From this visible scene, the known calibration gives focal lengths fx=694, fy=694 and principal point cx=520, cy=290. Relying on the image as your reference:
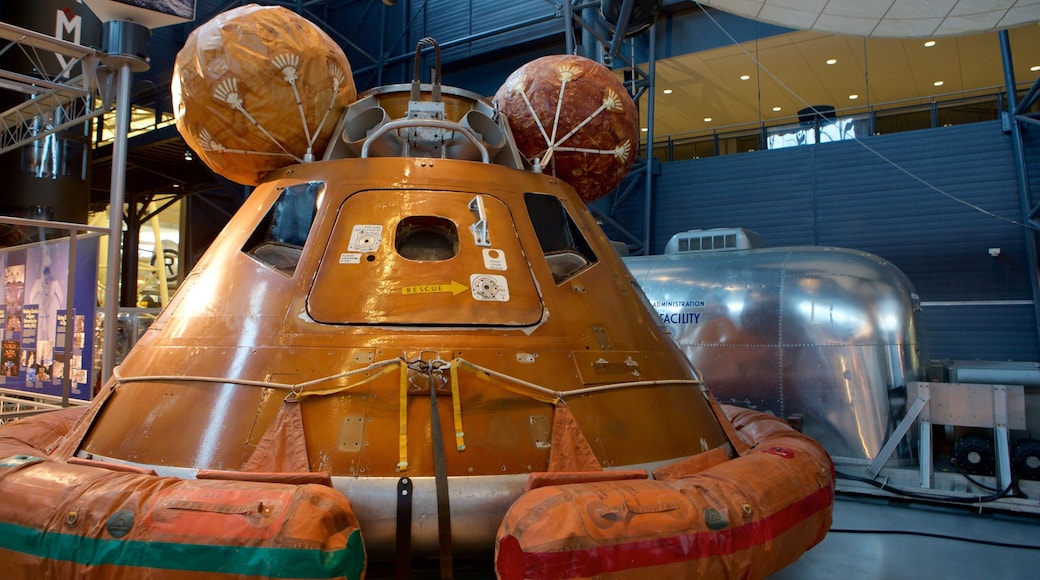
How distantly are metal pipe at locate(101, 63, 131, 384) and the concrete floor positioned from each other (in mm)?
4878

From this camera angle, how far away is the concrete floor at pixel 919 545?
3881 millimetres

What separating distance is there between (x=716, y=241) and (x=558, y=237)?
14.8 feet

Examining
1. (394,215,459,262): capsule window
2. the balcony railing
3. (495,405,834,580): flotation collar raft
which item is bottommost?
(495,405,834,580): flotation collar raft

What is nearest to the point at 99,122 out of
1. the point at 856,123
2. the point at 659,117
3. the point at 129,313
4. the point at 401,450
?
the point at 129,313

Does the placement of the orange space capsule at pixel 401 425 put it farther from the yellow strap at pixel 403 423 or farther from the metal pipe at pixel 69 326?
the metal pipe at pixel 69 326

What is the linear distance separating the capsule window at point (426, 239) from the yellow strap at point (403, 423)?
2.32 feet

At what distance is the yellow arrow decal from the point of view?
8.44 ft

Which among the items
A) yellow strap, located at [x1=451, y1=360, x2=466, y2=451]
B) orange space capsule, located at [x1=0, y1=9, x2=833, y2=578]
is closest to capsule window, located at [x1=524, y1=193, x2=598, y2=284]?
orange space capsule, located at [x1=0, y1=9, x2=833, y2=578]

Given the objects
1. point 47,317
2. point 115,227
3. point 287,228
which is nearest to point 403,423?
point 287,228

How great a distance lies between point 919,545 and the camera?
4.42 metres

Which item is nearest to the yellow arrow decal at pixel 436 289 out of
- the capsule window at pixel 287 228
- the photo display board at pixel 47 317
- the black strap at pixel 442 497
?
the black strap at pixel 442 497

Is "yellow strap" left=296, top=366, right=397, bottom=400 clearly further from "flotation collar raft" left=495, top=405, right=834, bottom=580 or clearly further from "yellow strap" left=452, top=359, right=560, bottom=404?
"flotation collar raft" left=495, top=405, right=834, bottom=580

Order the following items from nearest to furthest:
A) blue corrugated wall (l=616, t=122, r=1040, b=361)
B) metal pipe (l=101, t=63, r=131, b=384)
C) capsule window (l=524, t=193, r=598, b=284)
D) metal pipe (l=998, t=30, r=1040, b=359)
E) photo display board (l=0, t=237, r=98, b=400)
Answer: capsule window (l=524, t=193, r=598, b=284), metal pipe (l=101, t=63, r=131, b=384), photo display board (l=0, t=237, r=98, b=400), metal pipe (l=998, t=30, r=1040, b=359), blue corrugated wall (l=616, t=122, r=1040, b=361)

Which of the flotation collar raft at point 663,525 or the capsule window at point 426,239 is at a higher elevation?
the capsule window at point 426,239
